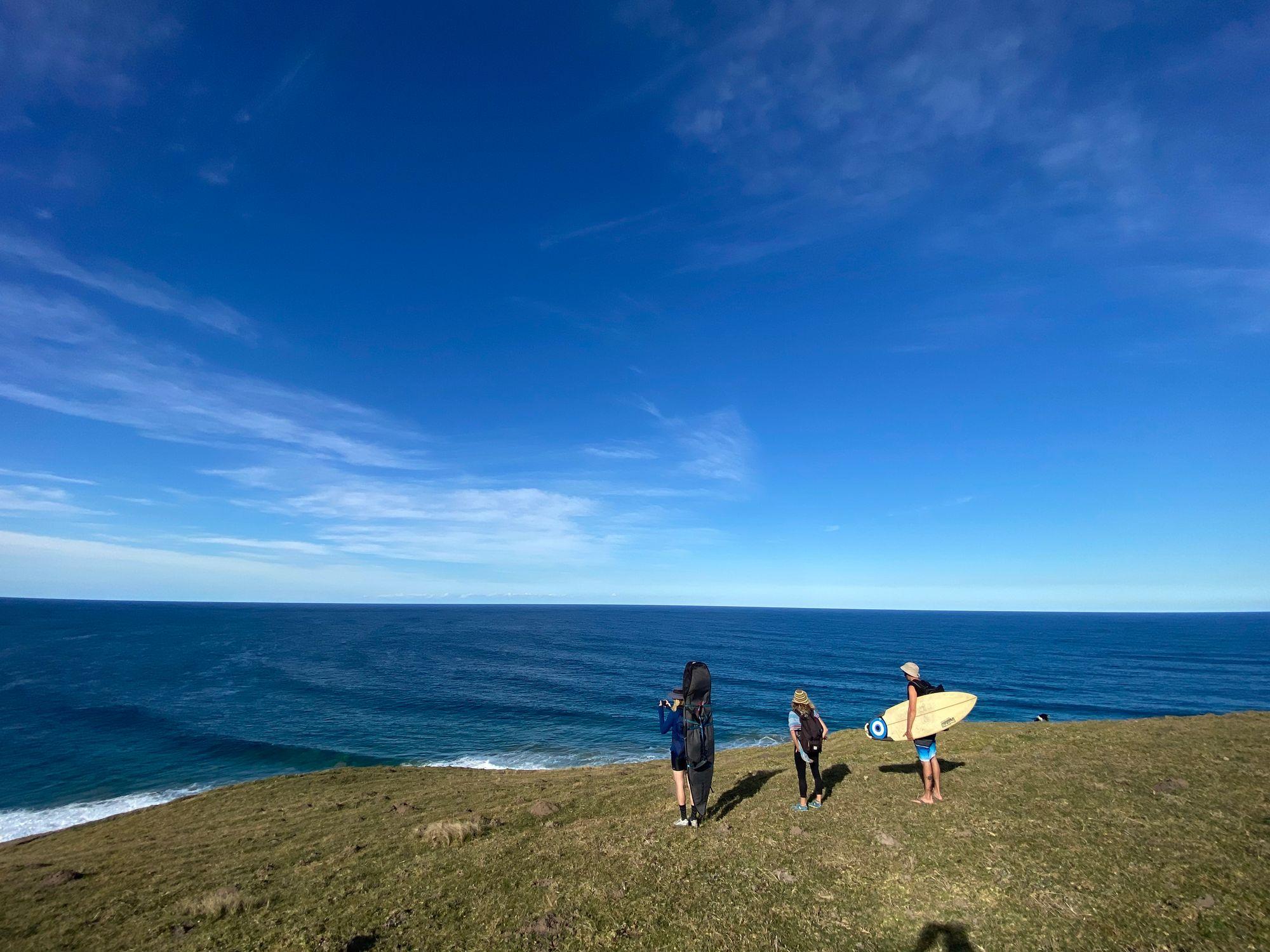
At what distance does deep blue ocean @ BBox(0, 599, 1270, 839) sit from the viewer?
4425 cm

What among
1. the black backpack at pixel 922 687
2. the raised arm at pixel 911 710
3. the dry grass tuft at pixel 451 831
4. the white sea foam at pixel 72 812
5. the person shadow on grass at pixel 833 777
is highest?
the black backpack at pixel 922 687

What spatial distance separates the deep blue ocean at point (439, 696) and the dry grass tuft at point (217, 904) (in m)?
32.5

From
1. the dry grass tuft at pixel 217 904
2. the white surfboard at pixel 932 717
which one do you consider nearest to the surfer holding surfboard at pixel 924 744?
the white surfboard at pixel 932 717

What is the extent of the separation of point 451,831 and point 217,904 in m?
5.39

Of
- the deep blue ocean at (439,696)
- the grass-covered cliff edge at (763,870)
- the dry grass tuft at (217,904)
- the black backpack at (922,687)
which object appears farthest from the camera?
the deep blue ocean at (439,696)

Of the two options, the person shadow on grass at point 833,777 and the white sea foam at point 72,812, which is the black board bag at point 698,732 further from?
the white sea foam at point 72,812

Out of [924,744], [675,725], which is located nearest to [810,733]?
[924,744]

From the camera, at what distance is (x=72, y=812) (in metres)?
34.3

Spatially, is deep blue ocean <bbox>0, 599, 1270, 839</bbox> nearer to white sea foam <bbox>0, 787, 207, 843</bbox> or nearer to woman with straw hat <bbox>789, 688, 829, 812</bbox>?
white sea foam <bbox>0, 787, 207, 843</bbox>

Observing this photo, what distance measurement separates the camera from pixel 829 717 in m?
56.4

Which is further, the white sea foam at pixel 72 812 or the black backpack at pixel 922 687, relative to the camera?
the white sea foam at pixel 72 812

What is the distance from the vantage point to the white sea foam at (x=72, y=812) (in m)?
31.6

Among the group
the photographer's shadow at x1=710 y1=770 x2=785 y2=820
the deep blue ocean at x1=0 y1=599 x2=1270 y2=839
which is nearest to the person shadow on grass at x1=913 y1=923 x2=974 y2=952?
the photographer's shadow at x1=710 y1=770 x2=785 y2=820

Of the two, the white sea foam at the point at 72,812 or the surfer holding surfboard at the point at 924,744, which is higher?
the surfer holding surfboard at the point at 924,744
